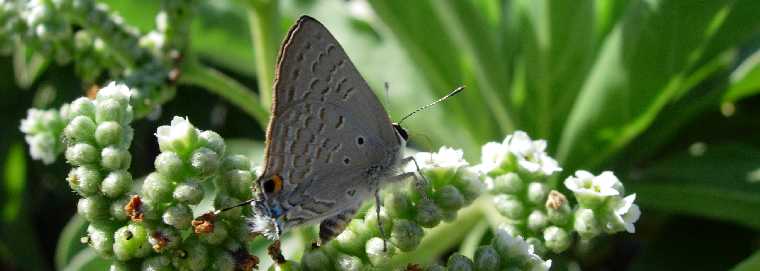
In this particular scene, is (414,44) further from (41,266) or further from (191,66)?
(41,266)

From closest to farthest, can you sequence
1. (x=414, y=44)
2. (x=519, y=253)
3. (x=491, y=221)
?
(x=519, y=253)
(x=491, y=221)
(x=414, y=44)

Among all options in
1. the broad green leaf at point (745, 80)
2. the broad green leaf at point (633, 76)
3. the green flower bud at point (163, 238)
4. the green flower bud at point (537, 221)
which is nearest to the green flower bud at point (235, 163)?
the green flower bud at point (163, 238)

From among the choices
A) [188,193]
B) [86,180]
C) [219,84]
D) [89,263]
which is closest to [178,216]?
[188,193]

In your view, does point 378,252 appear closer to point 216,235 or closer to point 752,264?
point 216,235

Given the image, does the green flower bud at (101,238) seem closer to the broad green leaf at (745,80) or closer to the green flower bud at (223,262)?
the green flower bud at (223,262)

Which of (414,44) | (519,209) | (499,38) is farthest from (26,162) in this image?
(519,209)

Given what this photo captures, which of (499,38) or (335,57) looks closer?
(335,57)
